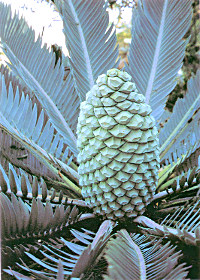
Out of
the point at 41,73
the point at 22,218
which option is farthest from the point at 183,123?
the point at 22,218

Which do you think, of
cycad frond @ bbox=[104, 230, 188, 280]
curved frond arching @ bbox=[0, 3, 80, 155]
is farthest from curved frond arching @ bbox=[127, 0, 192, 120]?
cycad frond @ bbox=[104, 230, 188, 280]

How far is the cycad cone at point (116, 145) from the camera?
734 mm

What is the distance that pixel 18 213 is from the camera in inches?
21.9

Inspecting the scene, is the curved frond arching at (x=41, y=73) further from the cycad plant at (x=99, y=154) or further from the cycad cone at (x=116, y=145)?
the cycad cone at (x=116, y=145)

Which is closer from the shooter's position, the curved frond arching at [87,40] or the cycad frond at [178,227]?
the cycad frond at [178,227]

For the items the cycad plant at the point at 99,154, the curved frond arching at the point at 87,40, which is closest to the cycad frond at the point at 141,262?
the cycad plant at the point at 99,154

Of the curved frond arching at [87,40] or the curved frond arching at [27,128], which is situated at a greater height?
the curved frond arching at [87,40]

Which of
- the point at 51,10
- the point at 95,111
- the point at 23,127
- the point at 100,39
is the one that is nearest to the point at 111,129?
the point at 95,111

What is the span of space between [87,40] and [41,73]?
178 millimetres

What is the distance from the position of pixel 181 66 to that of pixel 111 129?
0.41m

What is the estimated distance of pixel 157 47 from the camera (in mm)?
1008

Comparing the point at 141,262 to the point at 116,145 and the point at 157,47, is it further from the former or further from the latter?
the point at 157,47

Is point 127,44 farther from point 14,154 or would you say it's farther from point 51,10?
point 14,154

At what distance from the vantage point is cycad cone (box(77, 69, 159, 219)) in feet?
2.41
